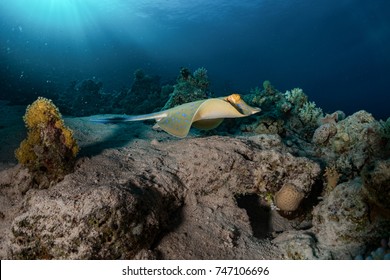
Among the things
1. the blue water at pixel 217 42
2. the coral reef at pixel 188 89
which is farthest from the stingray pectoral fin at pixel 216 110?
the blue water at pixel 217 42

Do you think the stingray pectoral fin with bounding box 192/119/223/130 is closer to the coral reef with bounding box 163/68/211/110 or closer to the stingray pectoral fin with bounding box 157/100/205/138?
the stingray pectoral fin with bounding box 157/100/205/138

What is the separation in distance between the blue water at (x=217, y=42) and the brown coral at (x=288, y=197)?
1452 cm

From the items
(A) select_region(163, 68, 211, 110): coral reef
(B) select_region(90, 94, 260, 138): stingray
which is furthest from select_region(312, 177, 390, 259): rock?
(A) select_region(163, 68, 211, 110): coral reef

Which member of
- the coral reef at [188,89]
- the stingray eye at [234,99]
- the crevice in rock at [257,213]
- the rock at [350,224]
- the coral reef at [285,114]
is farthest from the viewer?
the coral reef at [188,89]

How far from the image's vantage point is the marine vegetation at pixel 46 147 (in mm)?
3354

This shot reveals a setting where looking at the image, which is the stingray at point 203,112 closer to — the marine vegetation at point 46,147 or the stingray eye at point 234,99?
the stingray eye at point 234,99

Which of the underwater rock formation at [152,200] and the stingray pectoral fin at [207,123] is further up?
the stingray pectoral fin at [207,123]

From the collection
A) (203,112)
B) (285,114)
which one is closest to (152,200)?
(203,112)

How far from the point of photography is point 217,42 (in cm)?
7712

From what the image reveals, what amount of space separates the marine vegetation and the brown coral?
2995 millimetres

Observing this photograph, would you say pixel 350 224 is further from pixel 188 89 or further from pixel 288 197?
pixel 188 89

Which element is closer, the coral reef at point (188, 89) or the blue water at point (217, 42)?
the coral reef at point (188, 89)
